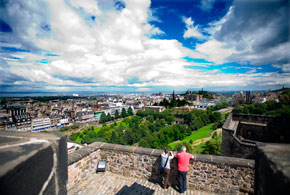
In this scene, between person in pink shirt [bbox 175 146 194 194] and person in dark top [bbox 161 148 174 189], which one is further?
person in dark top [bbox 161 148 174 189]

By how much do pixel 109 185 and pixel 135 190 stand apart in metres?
0.79

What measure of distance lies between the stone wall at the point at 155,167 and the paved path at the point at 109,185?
0.45ft

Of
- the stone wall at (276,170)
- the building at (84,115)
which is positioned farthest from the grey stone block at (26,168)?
the building at (84,115)

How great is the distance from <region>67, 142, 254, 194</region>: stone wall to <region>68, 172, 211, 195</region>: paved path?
14 centimetres

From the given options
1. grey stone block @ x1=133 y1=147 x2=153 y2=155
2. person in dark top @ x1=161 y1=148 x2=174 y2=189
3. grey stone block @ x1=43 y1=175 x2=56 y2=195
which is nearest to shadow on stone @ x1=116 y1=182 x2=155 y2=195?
person in dark top @ x1=161 y1=148 x2=174 y2=189

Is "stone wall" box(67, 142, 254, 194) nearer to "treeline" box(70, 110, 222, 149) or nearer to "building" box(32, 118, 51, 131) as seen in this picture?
"treeline" box(70, 110, 222, 149)

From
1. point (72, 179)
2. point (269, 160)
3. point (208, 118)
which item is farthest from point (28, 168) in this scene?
point (208, 118)

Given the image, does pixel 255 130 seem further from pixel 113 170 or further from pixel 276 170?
pixel 276 170

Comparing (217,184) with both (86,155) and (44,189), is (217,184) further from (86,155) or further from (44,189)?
(44,189)

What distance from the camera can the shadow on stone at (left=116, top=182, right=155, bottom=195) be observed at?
3695 millimetres

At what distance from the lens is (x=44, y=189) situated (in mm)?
835

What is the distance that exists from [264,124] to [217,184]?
1131cm

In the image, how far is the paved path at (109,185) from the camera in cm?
373

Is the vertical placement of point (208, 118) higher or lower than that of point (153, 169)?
lower
